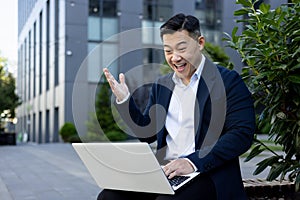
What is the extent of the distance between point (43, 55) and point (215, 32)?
11187 millimetres

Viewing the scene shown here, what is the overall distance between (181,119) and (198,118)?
0.11 meters

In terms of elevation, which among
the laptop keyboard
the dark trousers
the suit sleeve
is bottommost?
the dark trousers

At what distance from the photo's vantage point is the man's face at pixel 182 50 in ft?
6.19

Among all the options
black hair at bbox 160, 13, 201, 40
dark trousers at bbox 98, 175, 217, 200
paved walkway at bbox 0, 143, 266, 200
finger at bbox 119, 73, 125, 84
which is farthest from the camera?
paved walkway at bbox 0, 143, 266, 200

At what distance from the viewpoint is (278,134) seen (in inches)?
113

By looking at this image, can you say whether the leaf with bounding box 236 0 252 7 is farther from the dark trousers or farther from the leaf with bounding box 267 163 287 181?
the dark trousers

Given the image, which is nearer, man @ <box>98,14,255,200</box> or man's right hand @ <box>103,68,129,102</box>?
man @ <box>98,14,255,200</box>

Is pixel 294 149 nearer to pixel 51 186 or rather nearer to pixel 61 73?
pixel 51 186

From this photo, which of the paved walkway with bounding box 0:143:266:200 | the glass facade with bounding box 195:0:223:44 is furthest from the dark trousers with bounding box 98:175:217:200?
the glass facade with bounding box 195:0:223:44

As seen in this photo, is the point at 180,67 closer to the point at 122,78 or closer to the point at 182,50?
the point at 182,50

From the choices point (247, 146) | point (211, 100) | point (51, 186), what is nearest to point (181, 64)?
point (211, 100)

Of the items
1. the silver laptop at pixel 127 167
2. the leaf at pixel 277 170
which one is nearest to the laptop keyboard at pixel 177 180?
the silver laptop at pixel 127 167

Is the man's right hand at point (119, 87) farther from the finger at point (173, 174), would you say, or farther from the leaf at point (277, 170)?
the leaf at point (277, 170)

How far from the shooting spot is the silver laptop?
1.65m
